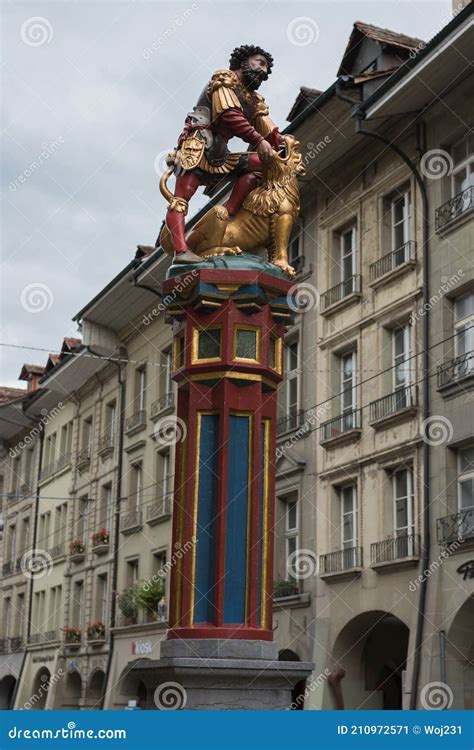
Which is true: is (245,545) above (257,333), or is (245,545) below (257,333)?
below

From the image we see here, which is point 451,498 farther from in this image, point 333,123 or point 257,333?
point 257,333

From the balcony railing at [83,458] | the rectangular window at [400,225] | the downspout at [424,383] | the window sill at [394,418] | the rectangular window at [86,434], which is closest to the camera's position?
the downspout at [424,383]

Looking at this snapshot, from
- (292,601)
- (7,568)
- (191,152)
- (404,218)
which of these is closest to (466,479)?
(404,218)

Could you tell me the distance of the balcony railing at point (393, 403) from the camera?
64.3 ft

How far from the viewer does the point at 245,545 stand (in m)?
7.26

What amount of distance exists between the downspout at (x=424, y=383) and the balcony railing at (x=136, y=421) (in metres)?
13.4

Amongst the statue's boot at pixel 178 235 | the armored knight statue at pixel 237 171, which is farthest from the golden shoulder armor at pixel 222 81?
the statue's boot at pixel 178 235

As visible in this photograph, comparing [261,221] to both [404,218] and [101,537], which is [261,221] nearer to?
[404,218]

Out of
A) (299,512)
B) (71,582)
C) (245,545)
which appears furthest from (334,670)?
(71,582)

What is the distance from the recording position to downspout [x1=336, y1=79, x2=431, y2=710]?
1803 cm

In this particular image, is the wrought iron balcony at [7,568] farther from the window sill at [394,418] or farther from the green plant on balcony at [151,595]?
the window sill at [394,418]

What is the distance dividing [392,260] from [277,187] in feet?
42.8

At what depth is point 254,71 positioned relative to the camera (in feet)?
26.7

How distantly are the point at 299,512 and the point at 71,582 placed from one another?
16188 mm
